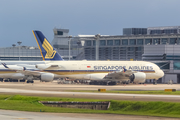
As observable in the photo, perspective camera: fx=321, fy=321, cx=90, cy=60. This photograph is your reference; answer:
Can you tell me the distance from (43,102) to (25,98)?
15.4 ft

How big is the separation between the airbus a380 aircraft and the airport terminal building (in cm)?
2010

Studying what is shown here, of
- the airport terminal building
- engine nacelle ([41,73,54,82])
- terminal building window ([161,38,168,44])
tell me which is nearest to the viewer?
engine nacelle ([41,73,54,82])

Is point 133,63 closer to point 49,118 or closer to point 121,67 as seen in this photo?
point 121,67

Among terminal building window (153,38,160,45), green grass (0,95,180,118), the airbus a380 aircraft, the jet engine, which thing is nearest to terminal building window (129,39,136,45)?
terminal building window (153,38,160,45)

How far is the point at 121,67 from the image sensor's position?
69562mm

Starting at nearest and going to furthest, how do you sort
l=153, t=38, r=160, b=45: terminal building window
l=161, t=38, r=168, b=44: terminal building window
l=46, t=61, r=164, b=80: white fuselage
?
l=46, t=61, r=164, b=80: white fuselage < l=161, t=38, r=168, b=44: terminal building window < l=153, t=38, r=160, b=45: terminal building window

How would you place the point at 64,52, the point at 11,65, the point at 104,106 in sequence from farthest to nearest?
1. the point at 64,52
2. the point at 11,65
3. the point at 104,106

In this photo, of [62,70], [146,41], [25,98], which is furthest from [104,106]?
[146,41]

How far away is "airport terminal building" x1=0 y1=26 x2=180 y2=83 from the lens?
8756cm

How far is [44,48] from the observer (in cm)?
6788

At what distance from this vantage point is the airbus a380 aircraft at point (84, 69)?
6638 centimetres

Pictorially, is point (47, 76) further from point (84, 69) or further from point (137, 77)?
point (137, 77)

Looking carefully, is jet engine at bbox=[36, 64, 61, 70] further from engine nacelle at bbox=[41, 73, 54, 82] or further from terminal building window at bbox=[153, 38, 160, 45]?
terminal building window at bbox=[153, 38, 160, 45]

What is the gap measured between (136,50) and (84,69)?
5494 centimetres
